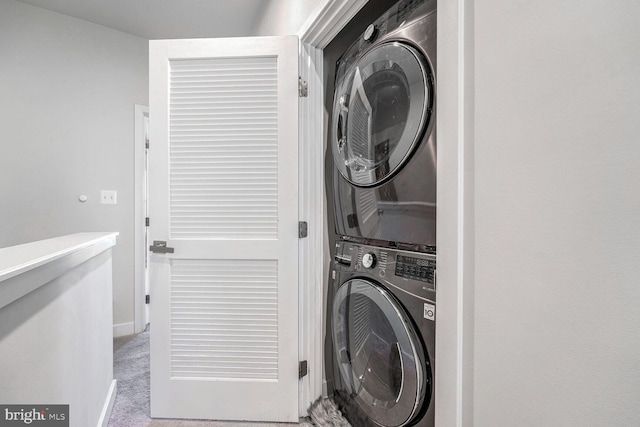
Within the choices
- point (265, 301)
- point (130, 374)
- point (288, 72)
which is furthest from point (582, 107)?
point (130, 374)

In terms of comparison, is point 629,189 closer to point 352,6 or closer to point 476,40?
point 476,40

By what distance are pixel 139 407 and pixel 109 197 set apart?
1.71 metres

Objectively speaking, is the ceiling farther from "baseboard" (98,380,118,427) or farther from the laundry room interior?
"baseboard" (98,380,118,427)

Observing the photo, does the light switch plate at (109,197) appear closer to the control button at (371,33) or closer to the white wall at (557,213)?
the control button at (371,33)

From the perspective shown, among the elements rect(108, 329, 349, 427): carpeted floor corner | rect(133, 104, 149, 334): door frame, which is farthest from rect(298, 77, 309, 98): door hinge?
rect(133, 104, 149, 334): door frame

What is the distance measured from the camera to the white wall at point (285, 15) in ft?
4.79

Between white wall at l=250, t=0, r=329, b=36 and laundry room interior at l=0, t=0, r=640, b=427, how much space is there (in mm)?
30

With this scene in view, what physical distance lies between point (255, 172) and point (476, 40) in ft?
3.59

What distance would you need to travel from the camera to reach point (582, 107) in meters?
0.46

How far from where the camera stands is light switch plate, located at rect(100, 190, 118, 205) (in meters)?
2.48

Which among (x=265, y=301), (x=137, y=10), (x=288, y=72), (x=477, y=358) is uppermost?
(x=137, y=10)

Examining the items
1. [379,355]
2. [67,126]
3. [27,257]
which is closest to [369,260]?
[379,355]

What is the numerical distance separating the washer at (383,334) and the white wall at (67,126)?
7.29 feet

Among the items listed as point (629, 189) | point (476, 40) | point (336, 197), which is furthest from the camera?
point (336, 197)
